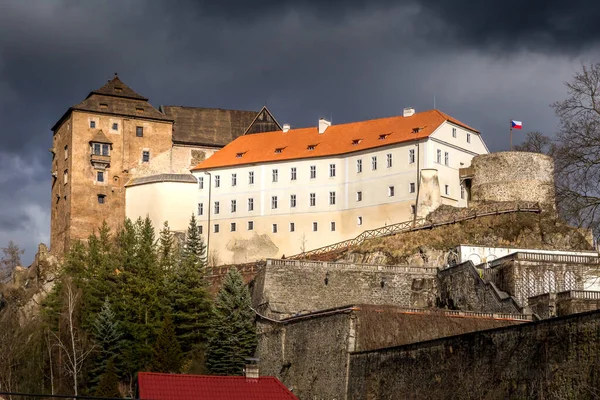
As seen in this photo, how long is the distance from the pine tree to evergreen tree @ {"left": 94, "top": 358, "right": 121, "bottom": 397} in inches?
76.7

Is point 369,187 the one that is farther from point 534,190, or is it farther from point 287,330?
point 287,330

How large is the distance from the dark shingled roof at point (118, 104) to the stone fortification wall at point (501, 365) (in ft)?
173

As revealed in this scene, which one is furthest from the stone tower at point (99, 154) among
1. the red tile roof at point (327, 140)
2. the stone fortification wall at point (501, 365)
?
the stone fortification wall at point (501, 365)

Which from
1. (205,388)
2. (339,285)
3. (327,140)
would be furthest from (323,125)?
(205,388)

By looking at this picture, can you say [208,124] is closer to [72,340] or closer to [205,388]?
[72,340]

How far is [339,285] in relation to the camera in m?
58.7

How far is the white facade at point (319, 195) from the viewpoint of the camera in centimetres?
7631

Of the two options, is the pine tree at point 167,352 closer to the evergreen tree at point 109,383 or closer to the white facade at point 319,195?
the evergreen tree at point 109,383

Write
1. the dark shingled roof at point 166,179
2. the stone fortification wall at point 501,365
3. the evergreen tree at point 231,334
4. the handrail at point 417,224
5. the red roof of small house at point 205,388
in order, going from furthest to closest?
1. the dark shingled roof at point 166,179
2. the handrail at point 417,224
3. the evergreen tree at point 231,334
4. the red roof of small house at point 205,388
5. the stone fortification wall at point 501,365

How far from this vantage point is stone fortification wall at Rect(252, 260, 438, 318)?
190 ft

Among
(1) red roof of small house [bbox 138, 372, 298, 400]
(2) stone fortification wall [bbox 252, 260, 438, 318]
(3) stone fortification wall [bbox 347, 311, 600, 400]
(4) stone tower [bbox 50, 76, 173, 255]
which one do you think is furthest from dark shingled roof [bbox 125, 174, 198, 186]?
(1) red roof of small house [bbox 138, 372, 298, 400]

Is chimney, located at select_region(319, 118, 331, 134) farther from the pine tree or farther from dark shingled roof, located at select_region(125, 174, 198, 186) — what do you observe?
the pine tree

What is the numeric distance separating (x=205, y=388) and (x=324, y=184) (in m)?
42.7

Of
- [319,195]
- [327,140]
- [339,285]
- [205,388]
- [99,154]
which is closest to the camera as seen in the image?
Answer: [205,388]
